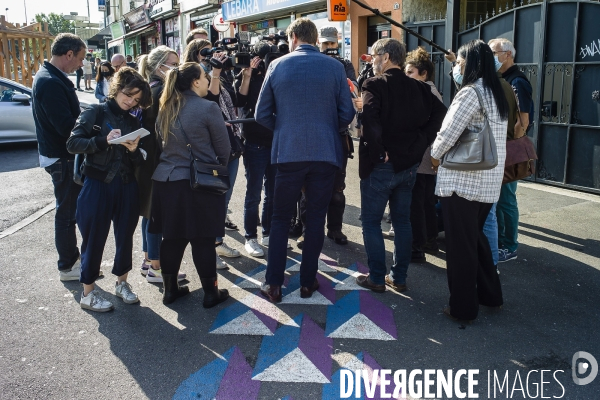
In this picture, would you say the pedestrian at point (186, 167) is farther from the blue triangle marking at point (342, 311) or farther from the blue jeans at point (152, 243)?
the blue triangle marking at point (342, 311)

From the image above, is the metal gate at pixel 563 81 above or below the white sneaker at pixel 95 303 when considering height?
above

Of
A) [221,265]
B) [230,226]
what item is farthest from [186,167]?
[230,226]

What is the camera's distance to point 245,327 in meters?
3.82

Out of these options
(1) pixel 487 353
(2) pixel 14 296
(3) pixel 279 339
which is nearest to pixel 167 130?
(3) pixel 279 339

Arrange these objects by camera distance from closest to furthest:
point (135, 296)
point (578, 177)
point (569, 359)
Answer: point (569, 359)
point (135, 296)
point (578, 177)

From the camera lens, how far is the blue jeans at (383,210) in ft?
13.7

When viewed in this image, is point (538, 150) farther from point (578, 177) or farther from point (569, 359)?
point (569, 359)

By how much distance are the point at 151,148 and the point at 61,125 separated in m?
0.75

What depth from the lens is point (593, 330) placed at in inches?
148

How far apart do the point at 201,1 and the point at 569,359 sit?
2046 cm

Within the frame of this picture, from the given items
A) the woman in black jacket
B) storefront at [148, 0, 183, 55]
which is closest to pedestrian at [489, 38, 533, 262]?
the woman in black jacket

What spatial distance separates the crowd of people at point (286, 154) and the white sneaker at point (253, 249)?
40.3 inches

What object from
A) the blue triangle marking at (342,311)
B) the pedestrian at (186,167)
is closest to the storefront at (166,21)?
the pedestrian at (186,167)

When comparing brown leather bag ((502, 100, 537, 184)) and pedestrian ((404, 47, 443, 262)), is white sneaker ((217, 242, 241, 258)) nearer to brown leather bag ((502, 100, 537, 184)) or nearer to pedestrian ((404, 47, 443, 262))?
pedestrian ((404, 47, 443, 262))
